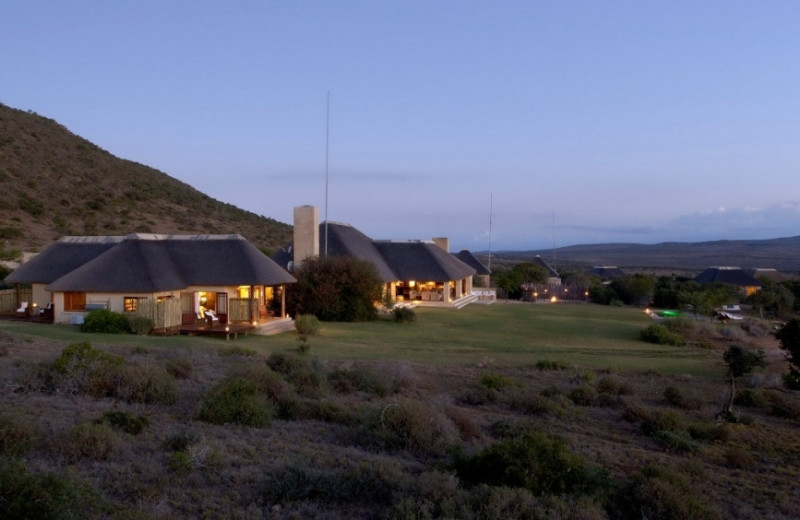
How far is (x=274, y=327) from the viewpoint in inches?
930

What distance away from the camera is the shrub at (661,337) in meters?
24.2

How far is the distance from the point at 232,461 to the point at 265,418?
6.59 ft

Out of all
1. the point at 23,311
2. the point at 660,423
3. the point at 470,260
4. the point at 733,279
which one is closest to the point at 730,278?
the point at 733,279

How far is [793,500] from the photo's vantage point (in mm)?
7832

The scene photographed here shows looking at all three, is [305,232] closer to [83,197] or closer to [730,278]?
[83,197]

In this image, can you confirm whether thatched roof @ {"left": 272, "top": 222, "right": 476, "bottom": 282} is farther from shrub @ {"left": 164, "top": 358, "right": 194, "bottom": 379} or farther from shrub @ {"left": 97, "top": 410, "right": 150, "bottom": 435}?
shrub @ {"left": 97, "top": 410, "right": 150, "bottom": 435}

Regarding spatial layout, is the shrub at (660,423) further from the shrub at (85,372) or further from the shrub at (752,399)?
the shrub at (85,372)

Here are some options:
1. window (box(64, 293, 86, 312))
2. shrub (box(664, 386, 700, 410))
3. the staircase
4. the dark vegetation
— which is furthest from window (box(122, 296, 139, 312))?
shrub (box(664, 386, 700, 410))

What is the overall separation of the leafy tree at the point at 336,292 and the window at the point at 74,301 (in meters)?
8.11

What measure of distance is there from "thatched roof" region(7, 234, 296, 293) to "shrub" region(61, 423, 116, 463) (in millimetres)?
14499

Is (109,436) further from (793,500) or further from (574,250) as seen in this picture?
(574,250)

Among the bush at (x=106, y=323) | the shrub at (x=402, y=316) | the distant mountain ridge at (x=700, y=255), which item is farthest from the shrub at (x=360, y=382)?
the distant mountain ridge at (x=700, y=255)

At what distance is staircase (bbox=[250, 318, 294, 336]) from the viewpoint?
74.5 ft

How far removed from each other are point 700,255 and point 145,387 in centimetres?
14156
